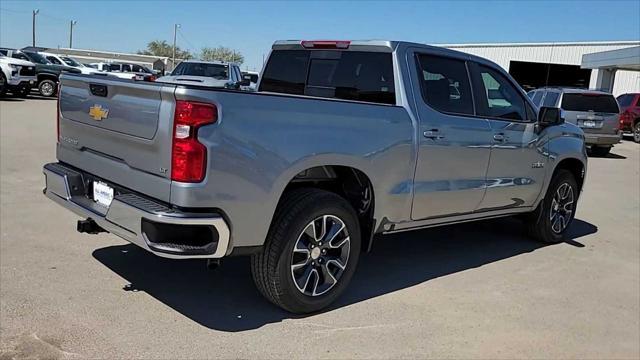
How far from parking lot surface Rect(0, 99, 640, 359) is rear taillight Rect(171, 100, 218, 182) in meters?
1.10

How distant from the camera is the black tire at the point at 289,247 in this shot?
4016 millimetres

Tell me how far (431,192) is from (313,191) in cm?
122

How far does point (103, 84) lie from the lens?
4129mm

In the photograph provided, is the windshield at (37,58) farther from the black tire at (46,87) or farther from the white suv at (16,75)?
the white suv at (16,75)

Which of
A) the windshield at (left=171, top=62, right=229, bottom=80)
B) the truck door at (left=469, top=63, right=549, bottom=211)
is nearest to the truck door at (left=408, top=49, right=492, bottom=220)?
the truck door at (left=469, top=63, right=549, bottom=211)

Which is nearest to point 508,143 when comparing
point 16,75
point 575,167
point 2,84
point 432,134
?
point 432,134

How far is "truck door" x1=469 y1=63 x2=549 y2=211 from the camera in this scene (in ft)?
18.5

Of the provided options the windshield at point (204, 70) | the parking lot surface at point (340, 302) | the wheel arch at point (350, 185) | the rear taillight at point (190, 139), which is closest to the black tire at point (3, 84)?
the windshield at point (204, 70)

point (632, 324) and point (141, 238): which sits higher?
point (141, 238)

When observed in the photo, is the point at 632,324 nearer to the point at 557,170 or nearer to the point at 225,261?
the point at 557,170

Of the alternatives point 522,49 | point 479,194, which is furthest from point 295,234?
point 522,49

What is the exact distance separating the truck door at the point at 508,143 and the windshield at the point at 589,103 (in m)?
11.0

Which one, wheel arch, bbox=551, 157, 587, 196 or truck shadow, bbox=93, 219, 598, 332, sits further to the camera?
wheel arch, bbox=551, 157, 587, 196

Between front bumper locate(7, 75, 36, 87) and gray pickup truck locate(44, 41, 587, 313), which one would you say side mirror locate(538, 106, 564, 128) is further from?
front bumper locate(7, 75, 36, 87)
